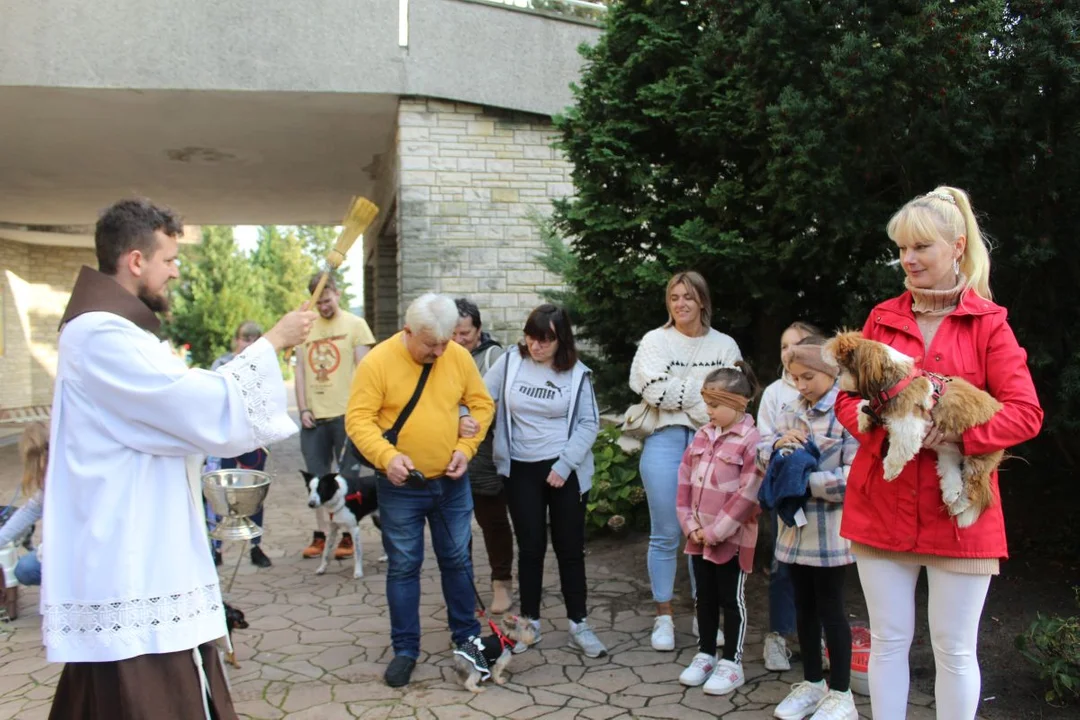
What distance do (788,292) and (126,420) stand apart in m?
3.98

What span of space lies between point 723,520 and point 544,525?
1.07 meters

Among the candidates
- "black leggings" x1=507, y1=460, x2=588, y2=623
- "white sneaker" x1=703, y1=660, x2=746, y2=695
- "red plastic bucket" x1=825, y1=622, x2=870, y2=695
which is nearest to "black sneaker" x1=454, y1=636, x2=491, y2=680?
"black leggings" x1=507, y1=460, x2=588, y2=623

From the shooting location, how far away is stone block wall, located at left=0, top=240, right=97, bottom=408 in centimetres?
1953

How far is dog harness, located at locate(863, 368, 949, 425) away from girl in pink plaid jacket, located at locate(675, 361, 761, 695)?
1298 mm

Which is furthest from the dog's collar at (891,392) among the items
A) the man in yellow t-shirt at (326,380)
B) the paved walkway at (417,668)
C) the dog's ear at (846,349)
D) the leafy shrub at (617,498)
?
the man in yellow t-shirt at (326,380)

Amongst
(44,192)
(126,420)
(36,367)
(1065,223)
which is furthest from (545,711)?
(36,367)

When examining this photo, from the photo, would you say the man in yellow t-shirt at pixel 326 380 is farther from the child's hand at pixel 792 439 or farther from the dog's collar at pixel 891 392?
the dog's collar at pixel 891 392

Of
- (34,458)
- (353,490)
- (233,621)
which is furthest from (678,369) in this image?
(34,458)

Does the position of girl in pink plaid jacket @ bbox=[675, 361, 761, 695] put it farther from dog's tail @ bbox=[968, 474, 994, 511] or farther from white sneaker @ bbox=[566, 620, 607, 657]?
dog's tail @ bbox=[968, 474, 994, 511]

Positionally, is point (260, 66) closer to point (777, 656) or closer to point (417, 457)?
point (417, 457)

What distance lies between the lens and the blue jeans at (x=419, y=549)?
4.16 m

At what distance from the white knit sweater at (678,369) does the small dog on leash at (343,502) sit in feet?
7.86

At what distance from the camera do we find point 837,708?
3465 mm

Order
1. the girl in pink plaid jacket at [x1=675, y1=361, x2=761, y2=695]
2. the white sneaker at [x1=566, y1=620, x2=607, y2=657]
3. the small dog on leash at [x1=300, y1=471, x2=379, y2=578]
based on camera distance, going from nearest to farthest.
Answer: the girl in pink plaid jacket at [x1=675, y1=361, x2=761, y2=695]
the white sneaker at [x1=566, y1=620, x2=607, y2=657]
the small dog on leash at [x1=300, y1=471, x2=379, y2=578]
